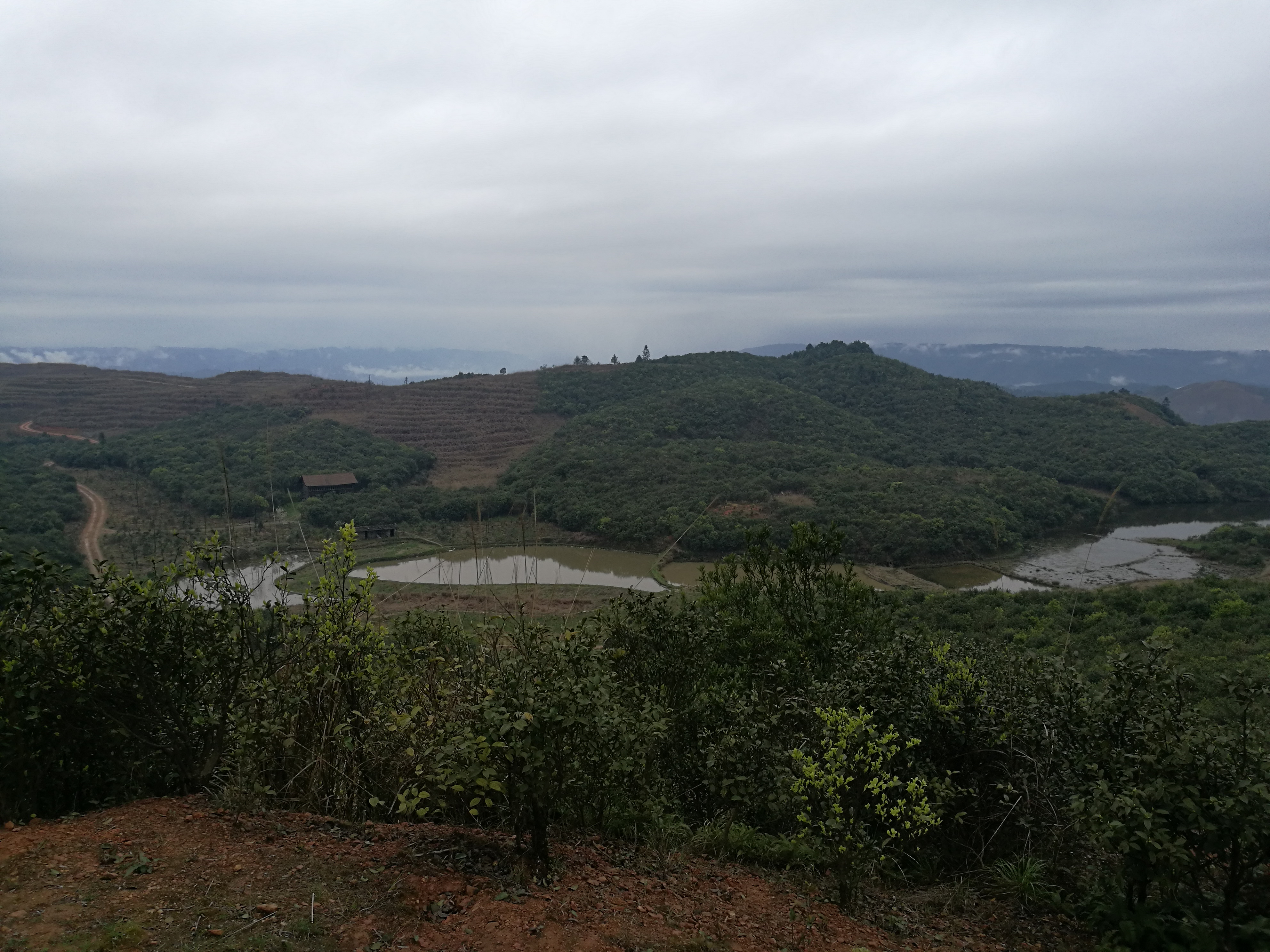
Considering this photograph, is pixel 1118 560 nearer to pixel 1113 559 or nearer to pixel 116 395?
pixel 1113 559

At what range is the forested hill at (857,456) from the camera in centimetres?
3866

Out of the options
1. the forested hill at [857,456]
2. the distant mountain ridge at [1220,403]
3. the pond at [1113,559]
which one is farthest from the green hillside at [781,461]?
the distant mountain ridge at [1220,403]

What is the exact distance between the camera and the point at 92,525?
35062mm

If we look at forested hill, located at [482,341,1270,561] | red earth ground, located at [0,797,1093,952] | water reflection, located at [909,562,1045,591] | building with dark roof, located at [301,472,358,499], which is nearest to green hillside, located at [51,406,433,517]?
building with dark roof, located at [301,472,358,499]

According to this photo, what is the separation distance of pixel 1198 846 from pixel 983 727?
1.62 meters

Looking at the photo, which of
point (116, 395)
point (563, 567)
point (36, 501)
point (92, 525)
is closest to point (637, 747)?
point (563, 567)

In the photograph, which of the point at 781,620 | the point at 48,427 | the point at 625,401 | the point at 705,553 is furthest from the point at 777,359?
the point at 781,620

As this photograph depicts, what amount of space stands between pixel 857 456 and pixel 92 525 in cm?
4710

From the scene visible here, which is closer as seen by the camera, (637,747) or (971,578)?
(637,747)

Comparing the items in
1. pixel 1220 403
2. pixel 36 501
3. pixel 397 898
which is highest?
pixel 1220 403

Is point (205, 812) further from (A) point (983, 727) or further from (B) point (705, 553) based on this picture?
(B) point (705, 553)

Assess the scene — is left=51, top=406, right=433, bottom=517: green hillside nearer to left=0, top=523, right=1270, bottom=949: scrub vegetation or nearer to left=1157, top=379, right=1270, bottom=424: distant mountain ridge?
left=0, top=523, right=1270, bottom=949: scrub vegetation

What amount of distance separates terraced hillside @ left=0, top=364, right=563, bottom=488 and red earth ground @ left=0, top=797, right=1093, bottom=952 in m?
46.8

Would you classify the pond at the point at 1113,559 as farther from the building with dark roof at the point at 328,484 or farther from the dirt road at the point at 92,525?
the dirt road at the point at 92,525
